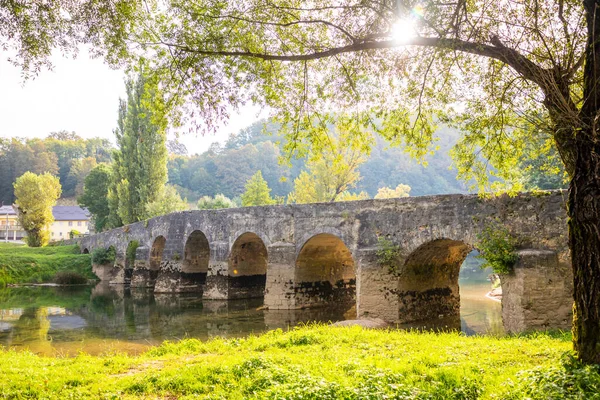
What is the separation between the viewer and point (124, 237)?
31.2 metres

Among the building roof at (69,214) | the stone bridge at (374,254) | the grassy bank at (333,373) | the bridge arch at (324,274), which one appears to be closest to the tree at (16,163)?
the building roof at (69,214)

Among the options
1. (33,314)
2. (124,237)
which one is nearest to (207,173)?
(124,237)

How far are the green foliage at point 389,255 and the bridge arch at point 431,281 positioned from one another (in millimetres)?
242

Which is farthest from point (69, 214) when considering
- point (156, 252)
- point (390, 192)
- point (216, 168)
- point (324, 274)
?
point (324, 274)

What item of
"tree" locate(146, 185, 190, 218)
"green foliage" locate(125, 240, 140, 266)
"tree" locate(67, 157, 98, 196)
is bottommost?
"green foliage" locate(125, 240, 140, 266)

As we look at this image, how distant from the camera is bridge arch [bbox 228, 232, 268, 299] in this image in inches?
798

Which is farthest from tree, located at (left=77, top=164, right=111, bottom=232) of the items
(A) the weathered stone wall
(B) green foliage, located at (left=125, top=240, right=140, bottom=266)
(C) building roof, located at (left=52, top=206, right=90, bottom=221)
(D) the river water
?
(A) the weathered stone wall

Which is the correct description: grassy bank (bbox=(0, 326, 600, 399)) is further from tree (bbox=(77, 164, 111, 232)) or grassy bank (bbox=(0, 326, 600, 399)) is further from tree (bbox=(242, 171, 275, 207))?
tree (bbox=(77, 164, 111, 232))

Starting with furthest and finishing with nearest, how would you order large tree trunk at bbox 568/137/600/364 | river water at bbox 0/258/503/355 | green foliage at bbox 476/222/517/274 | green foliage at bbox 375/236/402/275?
green foliage at bbox 375/236/402/275 < river water at bbox 0/258/503/355 < green foliage at bbox 476/222/517/274 < large tree trunk at bbox 568/137/600/364

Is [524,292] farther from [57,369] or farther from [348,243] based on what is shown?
[57,369]

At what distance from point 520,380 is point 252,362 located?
3.37m

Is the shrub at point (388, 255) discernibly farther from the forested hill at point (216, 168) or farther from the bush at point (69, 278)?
the forested hill at point (216, 168)

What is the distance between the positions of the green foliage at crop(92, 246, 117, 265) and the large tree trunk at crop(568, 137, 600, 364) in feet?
103

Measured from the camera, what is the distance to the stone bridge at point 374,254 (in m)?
10.1
